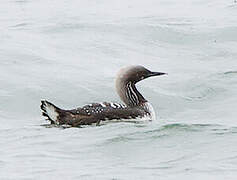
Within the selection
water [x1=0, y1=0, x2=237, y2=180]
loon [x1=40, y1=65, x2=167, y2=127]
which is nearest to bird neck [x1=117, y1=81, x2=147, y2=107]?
loon [x1=40, y1=65, x2=167, y2=127]

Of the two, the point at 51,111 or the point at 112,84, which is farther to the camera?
the point at 112,84

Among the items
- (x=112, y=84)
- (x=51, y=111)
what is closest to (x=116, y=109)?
(x=51, y=111)

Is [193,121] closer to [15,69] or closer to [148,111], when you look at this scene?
[148,111]

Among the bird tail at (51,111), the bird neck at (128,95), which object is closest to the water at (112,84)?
the bird tail at (51,111)

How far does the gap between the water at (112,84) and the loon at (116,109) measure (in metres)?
0.19

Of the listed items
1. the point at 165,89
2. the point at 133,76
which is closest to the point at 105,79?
the point at 165,89

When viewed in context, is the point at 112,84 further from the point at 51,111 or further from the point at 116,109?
the point at 51,111

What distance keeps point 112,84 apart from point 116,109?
104 inches

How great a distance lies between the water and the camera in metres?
10.1

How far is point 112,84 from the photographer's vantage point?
49.0ft

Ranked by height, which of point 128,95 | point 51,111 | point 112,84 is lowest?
point 112,84

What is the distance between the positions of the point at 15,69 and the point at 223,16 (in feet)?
20.2

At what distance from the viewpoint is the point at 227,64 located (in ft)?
53.9

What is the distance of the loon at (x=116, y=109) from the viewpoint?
11984mm
